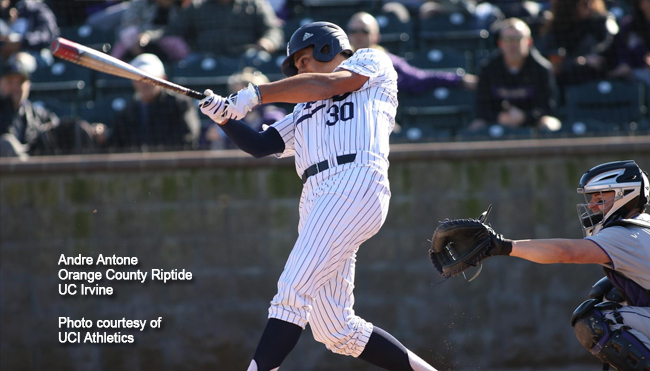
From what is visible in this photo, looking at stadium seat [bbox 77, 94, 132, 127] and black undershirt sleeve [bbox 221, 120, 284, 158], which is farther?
stadium seat [bbox 77, 94, 132, 127]

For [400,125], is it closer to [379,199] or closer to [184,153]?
[184,153]

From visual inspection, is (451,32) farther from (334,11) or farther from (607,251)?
(607,251)

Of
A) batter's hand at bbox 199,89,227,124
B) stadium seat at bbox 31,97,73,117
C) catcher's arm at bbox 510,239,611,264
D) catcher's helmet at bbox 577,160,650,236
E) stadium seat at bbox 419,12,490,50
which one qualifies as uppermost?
stadium seat at bbox 419,12,490,50

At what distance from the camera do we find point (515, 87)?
5.77m

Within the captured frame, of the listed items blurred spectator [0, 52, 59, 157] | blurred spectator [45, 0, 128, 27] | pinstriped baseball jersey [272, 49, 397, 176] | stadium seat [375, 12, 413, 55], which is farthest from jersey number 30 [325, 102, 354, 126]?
blurred spectator [45, 0, 128, 27]

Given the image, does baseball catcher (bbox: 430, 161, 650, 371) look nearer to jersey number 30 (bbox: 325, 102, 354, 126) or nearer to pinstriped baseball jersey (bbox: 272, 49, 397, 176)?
pinstriped baseball jersey (bbox: 272, 49, 397, 176)

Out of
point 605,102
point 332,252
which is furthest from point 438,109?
point 332,252

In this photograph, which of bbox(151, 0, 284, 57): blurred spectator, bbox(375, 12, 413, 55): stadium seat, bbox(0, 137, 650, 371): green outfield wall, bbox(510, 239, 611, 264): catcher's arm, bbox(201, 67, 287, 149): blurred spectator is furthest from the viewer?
bbox(375, 12, 413, 55): stadium seat

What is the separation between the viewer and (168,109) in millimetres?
5562

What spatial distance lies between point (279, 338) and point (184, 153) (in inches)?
95.2

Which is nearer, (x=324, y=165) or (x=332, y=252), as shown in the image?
(x=332, y=252)

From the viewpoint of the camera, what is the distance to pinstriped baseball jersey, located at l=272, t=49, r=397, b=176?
10.8ft

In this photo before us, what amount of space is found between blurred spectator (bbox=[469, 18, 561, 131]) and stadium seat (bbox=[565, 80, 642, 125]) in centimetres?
21

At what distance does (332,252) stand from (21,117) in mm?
3390
